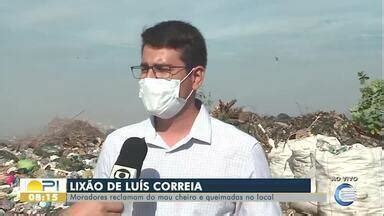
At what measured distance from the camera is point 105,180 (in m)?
2.19

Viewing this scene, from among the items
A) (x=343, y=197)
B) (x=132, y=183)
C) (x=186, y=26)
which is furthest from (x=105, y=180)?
(x=343, y=197)

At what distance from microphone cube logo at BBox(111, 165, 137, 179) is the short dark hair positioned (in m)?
0.38

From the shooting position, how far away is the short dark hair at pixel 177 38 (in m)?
2.10

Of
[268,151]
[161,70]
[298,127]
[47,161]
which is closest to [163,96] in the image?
[161,70]

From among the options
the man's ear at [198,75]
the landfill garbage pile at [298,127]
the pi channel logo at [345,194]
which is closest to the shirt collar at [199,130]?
the man's ear at [198,75]

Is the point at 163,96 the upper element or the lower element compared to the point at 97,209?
upper

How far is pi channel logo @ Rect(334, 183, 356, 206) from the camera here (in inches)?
141

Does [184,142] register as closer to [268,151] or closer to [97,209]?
[97,209]

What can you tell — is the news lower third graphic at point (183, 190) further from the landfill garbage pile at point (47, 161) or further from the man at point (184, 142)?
the landfill garbage pile at point (47, 161)

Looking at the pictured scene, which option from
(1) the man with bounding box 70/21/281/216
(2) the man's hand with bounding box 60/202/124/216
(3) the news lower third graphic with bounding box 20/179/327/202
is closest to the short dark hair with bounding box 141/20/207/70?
(1) the man with bounding box 70/21/281/216

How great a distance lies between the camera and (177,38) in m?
2.10

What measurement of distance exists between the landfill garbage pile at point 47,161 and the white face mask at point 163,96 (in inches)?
64.9

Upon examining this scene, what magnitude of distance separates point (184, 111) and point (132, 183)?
29cm

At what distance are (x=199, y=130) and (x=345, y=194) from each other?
182 cm
